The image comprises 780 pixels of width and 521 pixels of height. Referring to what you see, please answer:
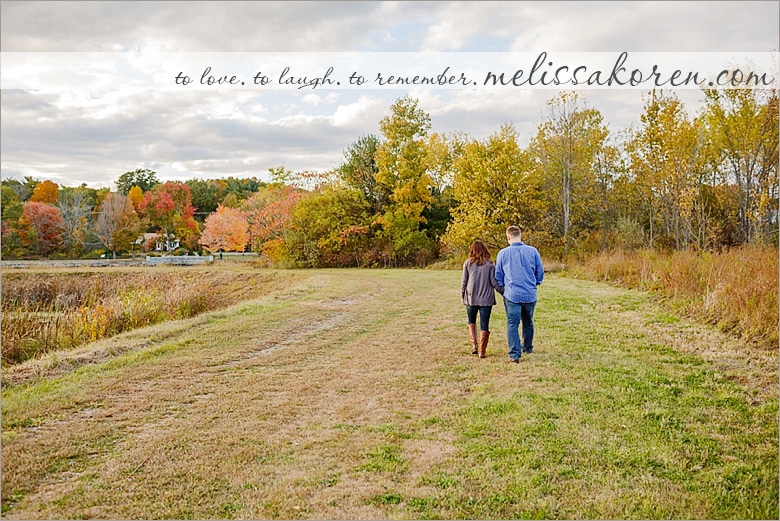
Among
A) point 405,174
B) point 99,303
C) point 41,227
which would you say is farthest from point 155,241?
point 99,303

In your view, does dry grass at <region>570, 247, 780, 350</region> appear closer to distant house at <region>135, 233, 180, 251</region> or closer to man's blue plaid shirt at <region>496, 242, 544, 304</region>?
man's blue plaid shirt at <region>496, 242, 544, 304</region>

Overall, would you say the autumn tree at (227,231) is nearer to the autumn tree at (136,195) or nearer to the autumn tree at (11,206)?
the autumn tree at (136,195)

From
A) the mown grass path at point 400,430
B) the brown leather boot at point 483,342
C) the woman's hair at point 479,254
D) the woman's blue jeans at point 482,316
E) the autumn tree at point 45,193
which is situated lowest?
the mown grass path at point 400,430

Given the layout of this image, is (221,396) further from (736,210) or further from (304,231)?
(304,231)

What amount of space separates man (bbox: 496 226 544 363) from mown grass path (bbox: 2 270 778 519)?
0.50 meters

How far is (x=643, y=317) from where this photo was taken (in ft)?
35.9

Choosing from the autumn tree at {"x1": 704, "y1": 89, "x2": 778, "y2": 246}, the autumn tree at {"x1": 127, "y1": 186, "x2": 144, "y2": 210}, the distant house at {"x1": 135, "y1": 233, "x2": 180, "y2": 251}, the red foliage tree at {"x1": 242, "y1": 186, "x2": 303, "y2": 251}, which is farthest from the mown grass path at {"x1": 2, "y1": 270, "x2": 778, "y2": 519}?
the distant house at {"x1": 135, "y1": 233, "x2": 180, "y2": 251}

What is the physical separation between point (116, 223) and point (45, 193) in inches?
202

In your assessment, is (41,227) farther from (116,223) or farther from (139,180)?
(139,180)

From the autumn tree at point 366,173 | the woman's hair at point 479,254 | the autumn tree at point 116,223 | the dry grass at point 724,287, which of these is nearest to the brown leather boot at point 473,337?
the woman's hair at point 479,254

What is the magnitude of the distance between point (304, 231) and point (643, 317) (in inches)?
889

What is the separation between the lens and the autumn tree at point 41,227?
105 ft

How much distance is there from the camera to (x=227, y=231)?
3484cm

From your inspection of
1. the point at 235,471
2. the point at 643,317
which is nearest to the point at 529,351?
the point at 643,317
